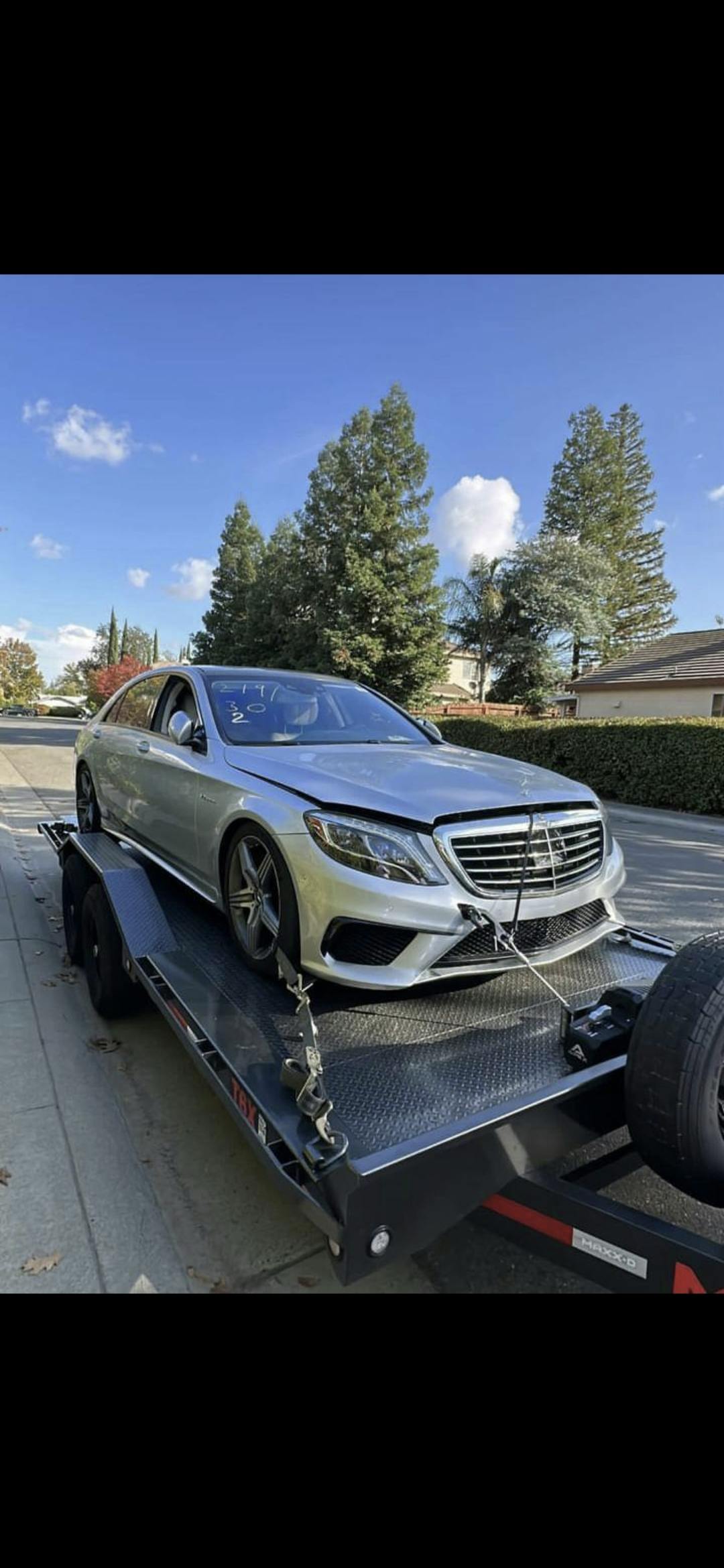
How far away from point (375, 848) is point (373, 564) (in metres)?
25.8

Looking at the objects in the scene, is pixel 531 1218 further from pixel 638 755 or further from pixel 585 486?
pixel 585 486

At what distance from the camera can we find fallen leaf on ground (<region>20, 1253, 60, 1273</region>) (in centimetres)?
213

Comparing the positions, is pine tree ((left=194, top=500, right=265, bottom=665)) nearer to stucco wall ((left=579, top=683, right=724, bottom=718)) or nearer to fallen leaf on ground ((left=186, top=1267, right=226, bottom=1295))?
stucco wall ((left=579, top=683, right=724, bottom=718))

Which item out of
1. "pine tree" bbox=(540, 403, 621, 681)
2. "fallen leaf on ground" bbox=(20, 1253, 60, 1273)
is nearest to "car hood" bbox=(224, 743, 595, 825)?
"fallen leaf on ground" bbox=(20, 1253, 60, 1273)

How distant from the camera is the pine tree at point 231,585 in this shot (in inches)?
1468

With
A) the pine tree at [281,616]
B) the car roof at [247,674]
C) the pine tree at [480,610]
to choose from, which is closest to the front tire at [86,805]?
the car roof at [247,674]

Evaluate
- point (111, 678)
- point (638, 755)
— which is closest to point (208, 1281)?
point (638, 755)

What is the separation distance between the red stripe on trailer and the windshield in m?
2.04

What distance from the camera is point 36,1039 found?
143 inches

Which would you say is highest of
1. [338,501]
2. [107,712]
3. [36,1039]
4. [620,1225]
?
[338,501]
